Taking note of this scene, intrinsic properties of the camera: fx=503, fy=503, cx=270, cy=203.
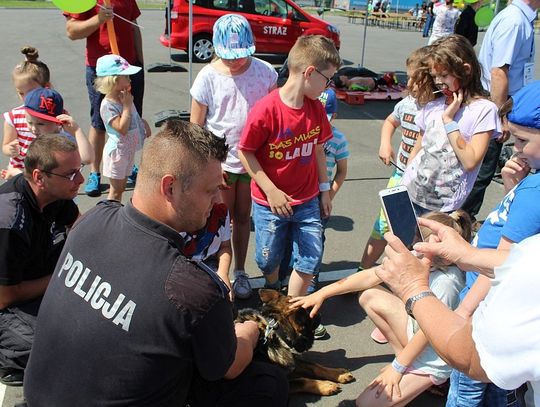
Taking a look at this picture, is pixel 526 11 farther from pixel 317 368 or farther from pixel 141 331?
pixel 141 331

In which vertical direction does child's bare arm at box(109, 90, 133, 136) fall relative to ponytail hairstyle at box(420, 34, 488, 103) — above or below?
below

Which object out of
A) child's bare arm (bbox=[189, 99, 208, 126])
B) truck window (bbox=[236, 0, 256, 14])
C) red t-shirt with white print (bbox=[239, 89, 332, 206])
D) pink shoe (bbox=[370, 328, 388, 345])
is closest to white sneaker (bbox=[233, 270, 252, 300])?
red t-shirt with white print (bbox=[239, 89, 332, 206])

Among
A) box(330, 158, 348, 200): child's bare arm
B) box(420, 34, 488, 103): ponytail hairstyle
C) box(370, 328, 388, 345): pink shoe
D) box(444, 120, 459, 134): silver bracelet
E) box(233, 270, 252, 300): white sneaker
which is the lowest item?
box(370, 328, 388, 345): pink shoe

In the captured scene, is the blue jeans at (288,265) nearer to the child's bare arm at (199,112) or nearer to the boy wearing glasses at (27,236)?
the child's bare arm at (199,112)

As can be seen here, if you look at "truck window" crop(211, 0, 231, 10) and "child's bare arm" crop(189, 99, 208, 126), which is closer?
"child's bare arm" crop(189, 99, 208, 126)

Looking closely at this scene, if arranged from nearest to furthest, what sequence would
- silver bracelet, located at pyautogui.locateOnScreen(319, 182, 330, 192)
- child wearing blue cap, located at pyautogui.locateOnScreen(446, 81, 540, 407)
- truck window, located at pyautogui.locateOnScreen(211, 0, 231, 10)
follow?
child wearing blue cap, located at pyautogui.locateOnScreen(446, 81, 540, 407) < silver bracelet, located at pyautogui.locateOnScreen(319, 182, 330, 192) < truck window, located at pyautogui.locateOnScreen(211, 0, 231, 10)

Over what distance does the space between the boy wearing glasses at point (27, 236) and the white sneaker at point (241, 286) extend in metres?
1.35

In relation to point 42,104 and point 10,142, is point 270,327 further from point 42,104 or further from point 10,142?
point 10,142

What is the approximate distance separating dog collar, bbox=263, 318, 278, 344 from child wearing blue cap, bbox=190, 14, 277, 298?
103 centimetres

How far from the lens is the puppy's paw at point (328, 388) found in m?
2.93

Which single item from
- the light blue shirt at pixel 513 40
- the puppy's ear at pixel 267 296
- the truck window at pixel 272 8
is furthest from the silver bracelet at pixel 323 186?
the truck window at pixel 272 8

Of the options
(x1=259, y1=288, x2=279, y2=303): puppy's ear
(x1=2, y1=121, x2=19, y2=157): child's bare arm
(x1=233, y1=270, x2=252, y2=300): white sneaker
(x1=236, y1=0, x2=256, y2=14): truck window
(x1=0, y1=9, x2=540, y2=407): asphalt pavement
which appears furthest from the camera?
(x1=236, y1=0, x2=256, y2=14): truck window

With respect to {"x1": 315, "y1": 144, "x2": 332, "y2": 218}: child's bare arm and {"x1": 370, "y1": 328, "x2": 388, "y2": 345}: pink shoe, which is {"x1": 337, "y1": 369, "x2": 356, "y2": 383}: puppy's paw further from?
{"x1": 315, "y1": 144, "x2": 332, "y2": 218}: child's bare arm

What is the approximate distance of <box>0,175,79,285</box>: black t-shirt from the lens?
8.76 ft
